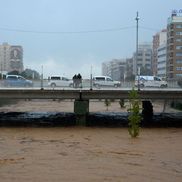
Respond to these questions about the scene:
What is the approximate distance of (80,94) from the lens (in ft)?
140

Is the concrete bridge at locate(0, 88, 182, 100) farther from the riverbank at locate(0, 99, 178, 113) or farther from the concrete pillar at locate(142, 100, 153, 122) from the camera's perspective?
the riverbank at locate(0, 99, 178, 113)

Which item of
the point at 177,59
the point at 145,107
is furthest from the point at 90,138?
the point at 177,59

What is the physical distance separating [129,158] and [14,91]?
23.1 meters

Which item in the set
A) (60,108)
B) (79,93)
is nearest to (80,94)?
(79,93)

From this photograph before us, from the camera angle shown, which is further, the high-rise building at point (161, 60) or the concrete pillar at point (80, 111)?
the high-rise building at point (161, 60)

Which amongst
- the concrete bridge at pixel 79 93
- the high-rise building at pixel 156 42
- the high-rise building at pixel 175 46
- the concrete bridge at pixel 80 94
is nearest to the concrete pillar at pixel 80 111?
the concrete bridge at pixel 80 94

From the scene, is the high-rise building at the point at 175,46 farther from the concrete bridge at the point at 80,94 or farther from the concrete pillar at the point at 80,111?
the concrete pillar at the point at 80,111

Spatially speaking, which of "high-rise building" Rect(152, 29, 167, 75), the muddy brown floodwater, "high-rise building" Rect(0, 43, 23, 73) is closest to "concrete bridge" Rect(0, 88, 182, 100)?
the muddy brown floodwater

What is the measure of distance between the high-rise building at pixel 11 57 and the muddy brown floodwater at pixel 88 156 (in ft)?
313

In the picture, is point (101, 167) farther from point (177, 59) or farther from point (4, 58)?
point (4, 58)

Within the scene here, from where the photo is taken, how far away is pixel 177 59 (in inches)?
5325

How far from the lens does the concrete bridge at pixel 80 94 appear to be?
4181cm

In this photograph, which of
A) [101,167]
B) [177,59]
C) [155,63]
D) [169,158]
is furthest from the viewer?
[155,63]

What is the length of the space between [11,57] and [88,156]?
401 ft
